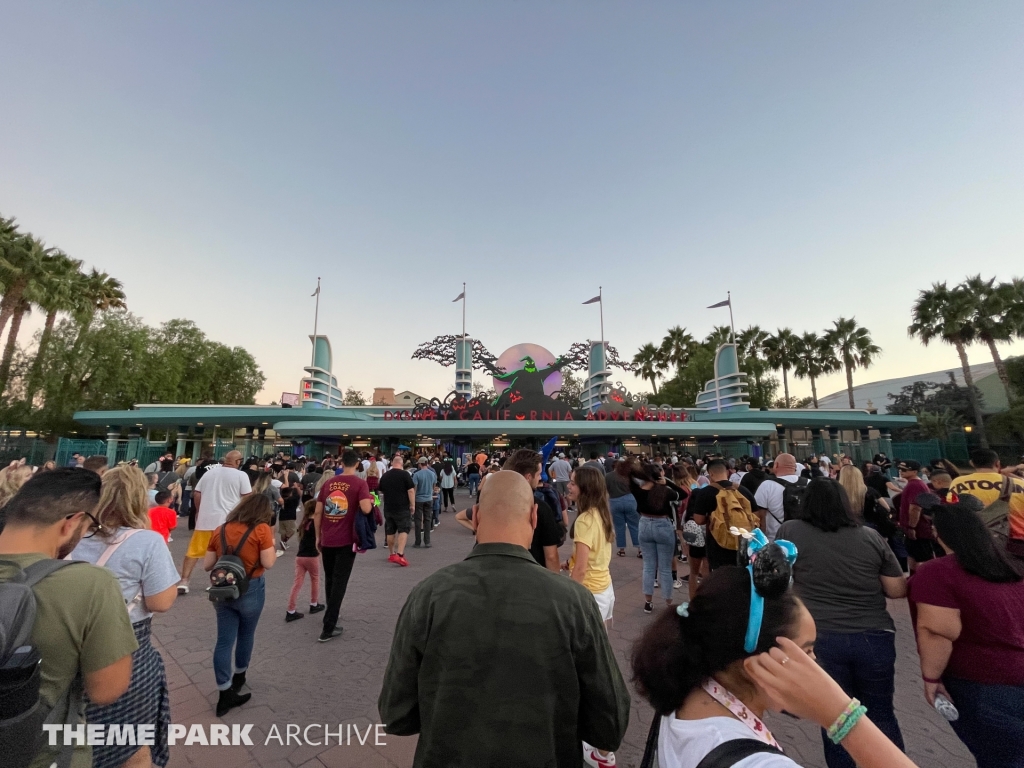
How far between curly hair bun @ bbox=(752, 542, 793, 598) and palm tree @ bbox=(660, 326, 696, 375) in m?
50.8

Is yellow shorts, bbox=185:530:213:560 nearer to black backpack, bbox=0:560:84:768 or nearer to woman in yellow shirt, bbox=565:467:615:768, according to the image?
woman in yellow shirt, bbox=565:467:615:768

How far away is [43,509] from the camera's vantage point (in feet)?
6.08

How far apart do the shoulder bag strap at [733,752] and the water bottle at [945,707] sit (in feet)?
7.16

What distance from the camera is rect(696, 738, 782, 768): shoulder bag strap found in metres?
1.17

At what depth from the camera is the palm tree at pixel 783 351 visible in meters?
42.9

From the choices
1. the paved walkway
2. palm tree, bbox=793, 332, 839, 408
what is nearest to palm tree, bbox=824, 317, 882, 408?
palm tree, bbox=793, 332, 839, 408

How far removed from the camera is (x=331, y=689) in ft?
13.9

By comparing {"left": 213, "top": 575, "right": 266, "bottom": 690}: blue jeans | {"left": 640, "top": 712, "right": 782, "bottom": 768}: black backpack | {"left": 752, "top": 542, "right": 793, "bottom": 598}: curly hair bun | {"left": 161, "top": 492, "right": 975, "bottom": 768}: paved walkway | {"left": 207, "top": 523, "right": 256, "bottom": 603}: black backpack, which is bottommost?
{"left": 161, "top": 492, "right": 975, "bottom": 768}: paved walkway

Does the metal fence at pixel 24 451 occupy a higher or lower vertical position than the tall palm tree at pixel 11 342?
lower

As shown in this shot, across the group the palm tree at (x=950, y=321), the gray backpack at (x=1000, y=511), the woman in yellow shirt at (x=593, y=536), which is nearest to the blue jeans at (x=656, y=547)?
the woman in yellow shirt at (x=593, y=536)

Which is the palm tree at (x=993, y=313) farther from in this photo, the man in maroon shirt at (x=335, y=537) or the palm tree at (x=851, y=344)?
the man in maroon shirt at (x=335, y=537)

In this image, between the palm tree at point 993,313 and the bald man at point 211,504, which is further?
the palm tree at point 993,313

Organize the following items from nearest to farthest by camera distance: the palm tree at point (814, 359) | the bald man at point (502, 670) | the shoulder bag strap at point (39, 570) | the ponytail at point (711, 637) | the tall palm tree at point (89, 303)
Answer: the ponytail at point (711, 637), the bald man at point (502, 670), the shoulder bag strap at point (39, 570), the tall palm tree at point (89, 303), the palm tree at point (814, 359)

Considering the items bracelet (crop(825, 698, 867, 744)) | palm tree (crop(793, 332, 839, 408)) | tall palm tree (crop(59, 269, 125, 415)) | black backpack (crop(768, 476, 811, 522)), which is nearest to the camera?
bracelet (crop(825, 698, 867, 744))
